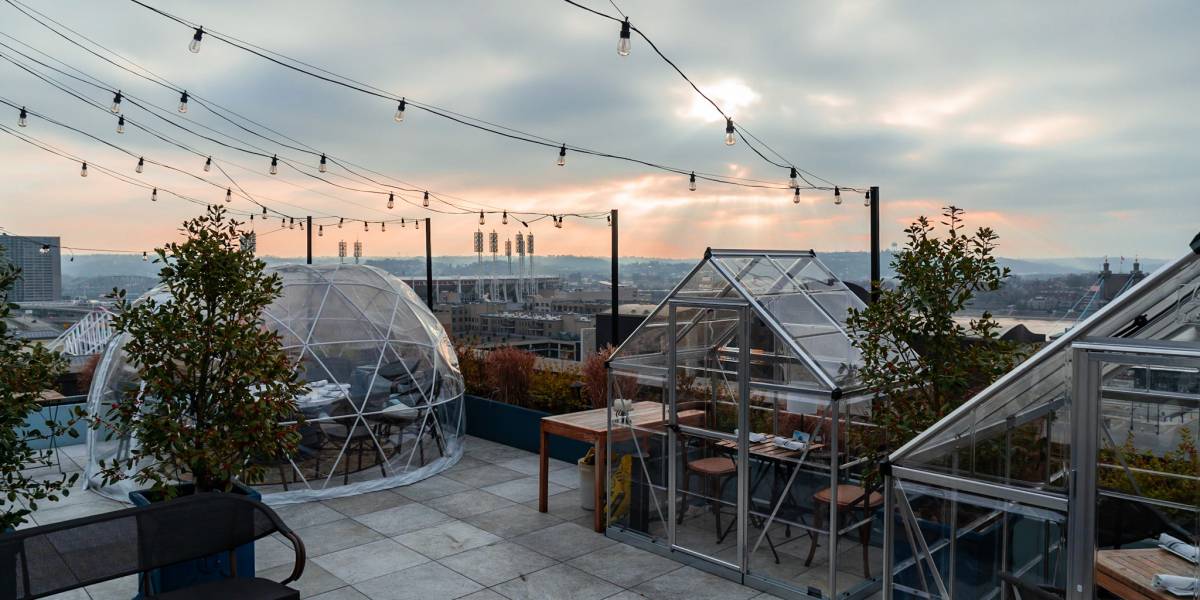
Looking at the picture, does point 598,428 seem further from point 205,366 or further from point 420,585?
point 205,366

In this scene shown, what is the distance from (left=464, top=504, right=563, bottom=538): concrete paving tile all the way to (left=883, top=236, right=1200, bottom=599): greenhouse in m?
4.68

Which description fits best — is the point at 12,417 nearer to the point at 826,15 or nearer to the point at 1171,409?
the point at 1171,409

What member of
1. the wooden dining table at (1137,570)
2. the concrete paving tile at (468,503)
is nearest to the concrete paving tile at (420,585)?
the concrete paving tile at (468,503)

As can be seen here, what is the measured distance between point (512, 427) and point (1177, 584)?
916cm

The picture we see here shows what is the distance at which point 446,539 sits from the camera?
7.68m

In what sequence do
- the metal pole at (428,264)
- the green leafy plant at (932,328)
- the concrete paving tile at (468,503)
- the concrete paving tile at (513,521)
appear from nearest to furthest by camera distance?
the green leafy plant at (932,328) < the concrete paving tile at (513,521) < the concrete paving tile at (468,503) < the metal pole at (428,264)

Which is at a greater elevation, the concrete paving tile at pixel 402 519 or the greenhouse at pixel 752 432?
the greenhouse at pixel 752 432

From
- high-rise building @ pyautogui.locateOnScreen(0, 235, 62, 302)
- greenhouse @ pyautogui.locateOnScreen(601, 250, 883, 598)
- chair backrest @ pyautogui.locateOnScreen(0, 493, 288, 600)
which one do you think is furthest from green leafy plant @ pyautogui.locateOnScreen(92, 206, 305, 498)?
high-rise building @ pyautogui.locateOnScreen(0, 235, 62, 302)

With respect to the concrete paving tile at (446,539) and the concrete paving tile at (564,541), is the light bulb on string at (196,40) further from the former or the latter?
the concrete paving tile at (564,541)

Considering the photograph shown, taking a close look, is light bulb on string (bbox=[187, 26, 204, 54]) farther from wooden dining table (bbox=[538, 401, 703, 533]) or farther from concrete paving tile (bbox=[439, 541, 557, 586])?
concrete paving tile (bbox=[439, 541, 557, 586])

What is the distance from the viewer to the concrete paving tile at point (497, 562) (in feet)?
22.1

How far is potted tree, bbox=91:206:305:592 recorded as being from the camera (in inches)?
213

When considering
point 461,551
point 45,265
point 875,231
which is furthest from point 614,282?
point 45,265

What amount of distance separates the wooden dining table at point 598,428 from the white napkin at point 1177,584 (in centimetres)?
389
